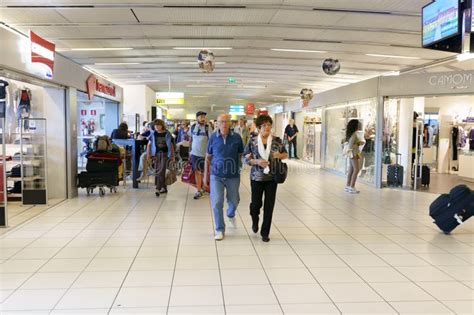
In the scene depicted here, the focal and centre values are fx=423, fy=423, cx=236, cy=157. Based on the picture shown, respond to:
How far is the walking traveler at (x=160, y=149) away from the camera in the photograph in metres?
8.02

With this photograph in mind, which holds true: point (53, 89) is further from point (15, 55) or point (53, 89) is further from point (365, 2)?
point (365, 2)

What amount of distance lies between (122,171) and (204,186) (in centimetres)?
244

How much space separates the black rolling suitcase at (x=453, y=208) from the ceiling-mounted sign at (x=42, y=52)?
5913 mm

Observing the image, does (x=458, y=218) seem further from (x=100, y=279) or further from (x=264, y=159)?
(x=100, y=279)

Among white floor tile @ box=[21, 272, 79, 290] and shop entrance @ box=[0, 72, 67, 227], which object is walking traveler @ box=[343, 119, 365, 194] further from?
white floor tile @ box=[21, 272, 79, 290]

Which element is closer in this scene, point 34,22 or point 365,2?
point 365,2

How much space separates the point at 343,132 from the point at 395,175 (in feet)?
9.53

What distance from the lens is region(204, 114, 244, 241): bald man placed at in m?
4.94

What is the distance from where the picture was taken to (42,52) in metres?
6.40

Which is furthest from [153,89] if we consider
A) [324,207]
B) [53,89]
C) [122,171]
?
[324,207]

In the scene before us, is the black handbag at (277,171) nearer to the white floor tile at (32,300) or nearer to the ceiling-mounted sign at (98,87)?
the white floor tile at (32,300)

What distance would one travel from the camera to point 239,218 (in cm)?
619

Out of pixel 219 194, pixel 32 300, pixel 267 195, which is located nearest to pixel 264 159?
pixel 267 195

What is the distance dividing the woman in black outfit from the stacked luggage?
413cm
